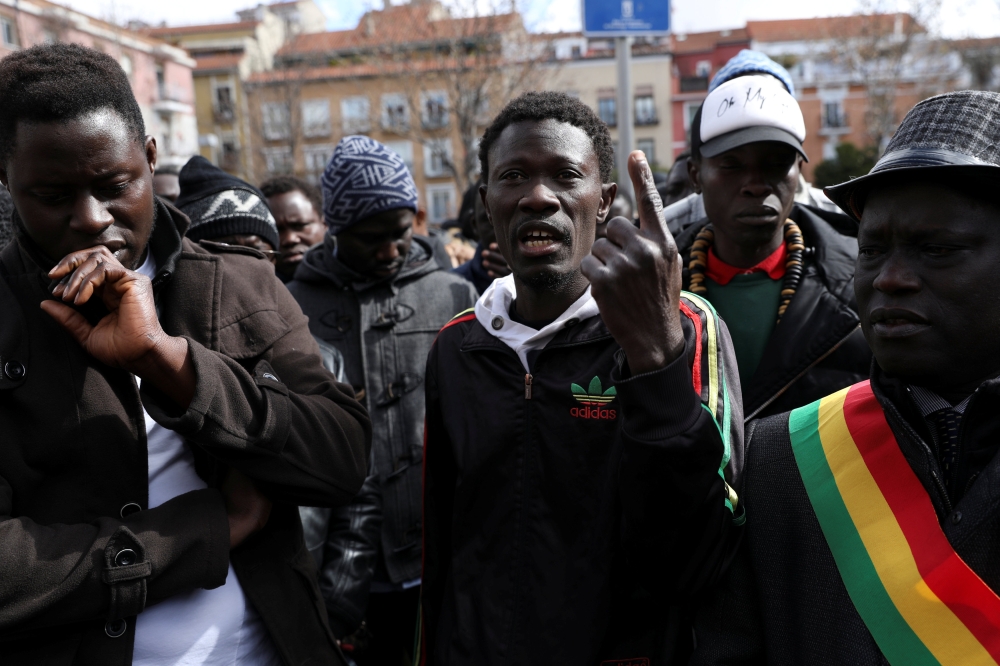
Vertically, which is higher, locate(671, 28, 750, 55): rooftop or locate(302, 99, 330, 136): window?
locate(671, 28, 750, 55): rooftop

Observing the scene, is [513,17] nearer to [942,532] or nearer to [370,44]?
[370,44]

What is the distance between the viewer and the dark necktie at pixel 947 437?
163 centimetres

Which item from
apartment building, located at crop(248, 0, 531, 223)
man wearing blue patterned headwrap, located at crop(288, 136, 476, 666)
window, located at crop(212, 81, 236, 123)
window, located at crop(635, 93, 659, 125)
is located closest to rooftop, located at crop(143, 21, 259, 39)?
window, located at crop(212, 81, 236, 123)

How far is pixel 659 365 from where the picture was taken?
171 centimetres

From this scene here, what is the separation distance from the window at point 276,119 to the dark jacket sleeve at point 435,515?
98.3ft

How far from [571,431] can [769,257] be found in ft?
4.15

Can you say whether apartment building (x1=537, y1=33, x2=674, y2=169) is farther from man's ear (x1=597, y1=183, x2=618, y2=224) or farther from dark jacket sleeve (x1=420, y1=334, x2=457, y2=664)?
Result: dark jacket sleeve (x1=420, y1=334, x2=457, y2=664)

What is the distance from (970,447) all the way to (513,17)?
18.6 meters

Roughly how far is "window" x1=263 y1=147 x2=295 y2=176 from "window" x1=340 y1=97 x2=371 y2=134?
3.38 meters

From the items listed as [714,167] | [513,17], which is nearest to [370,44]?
[513,17]

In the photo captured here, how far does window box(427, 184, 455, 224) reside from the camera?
4744cm

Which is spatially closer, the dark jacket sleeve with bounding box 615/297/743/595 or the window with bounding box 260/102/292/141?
the dark jacket sleeve with bounding box 615/297/743/595

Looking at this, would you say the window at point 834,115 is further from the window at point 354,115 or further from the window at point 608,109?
the window at point 354,115

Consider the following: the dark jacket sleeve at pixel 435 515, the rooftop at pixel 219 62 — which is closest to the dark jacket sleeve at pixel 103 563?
the dark jacket sleeve at pixel 435 515
